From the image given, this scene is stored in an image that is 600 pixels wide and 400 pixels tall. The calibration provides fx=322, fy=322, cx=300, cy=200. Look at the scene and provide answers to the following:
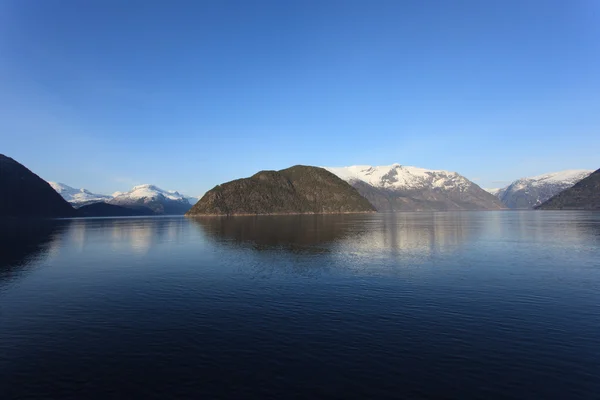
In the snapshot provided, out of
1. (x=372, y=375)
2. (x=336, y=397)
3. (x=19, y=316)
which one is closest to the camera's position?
(x=336, y=397)

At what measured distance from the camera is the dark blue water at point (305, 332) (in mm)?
21672

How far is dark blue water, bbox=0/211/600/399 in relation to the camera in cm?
2167

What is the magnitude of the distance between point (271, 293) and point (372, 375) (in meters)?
24.4

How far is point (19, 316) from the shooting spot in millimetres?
36688

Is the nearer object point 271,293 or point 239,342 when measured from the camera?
point 239,342

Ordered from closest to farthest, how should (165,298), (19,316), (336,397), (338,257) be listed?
(336,397)
(19,316)
(165,298)
(338,257)

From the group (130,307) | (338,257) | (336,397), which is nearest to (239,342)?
(336,397)

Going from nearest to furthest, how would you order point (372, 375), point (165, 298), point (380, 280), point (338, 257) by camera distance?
point (372, 375)
point (165, 298)
point (380, 280)
point (338, 257)

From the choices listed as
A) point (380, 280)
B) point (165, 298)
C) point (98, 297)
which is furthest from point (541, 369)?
point (98, 297)

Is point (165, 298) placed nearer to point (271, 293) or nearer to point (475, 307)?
point (271, 293)

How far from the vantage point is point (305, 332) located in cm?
3086

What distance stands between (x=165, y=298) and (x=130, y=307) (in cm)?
458

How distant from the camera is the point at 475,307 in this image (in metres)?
37.9

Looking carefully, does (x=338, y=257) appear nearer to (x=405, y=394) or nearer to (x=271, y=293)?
(x=271, y=293)
